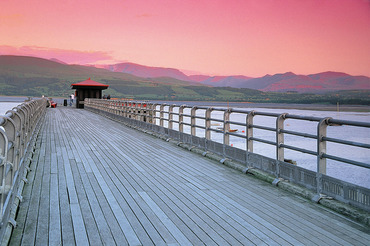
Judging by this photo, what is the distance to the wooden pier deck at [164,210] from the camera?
4344 mm

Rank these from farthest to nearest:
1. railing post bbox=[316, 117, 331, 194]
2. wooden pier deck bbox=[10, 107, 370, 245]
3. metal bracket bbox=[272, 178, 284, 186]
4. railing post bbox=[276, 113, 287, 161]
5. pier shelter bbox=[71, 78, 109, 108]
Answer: pier shelter bbox=[71, 78, 109, 108] < railing post bbox=[276, 113, 287, 161] < metal bracket bbox=[272, 178, 284, 186] < railing post bbox=[316, 117, 331, 194] < wooden pier deck bbox=[10, 107, 370, 245]

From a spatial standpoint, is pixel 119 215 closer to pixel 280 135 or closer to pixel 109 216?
pixel 109 216

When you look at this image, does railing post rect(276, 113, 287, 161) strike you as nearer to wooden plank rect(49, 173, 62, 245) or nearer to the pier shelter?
wooden plank rect(49, 173, 62, 245)

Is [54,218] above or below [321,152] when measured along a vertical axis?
below

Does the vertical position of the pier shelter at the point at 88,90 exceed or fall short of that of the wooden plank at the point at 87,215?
it exceeds it

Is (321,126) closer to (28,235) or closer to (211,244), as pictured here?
(211,244)

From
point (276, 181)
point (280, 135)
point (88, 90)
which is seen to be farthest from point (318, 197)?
point (88, 90)

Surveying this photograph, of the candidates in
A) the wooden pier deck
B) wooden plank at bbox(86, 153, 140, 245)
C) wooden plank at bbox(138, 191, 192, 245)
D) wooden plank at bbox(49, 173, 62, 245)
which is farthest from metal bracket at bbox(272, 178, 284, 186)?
wooden plank at bbox(49, 173, 62, 245)

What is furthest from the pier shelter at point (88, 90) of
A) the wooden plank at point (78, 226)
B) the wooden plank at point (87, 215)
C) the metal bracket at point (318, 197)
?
the metal bracket at point (318, 197)

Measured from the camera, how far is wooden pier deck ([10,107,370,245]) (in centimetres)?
434

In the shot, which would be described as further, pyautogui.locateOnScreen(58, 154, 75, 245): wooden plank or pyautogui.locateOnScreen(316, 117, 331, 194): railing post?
pyautogui.locateOnScreen(316, 117, 331, 194): railing post

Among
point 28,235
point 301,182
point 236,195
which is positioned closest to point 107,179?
point 236,195

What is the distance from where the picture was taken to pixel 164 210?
5.39 m

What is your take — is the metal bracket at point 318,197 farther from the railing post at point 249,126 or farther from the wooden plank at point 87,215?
the wooden plank at point 87,215
